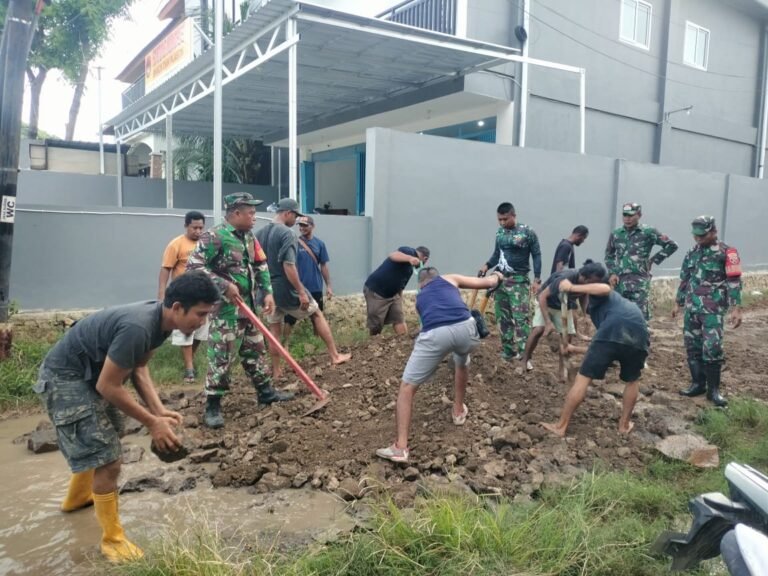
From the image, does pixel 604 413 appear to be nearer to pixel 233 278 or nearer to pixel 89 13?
pixel 233 278

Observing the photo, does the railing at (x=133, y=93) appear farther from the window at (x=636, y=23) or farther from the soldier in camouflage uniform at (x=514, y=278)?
the soldier in camouflage uniform at (x=514, y=278)

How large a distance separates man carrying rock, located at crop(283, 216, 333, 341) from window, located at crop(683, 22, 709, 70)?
1205 cm

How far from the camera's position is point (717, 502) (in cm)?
217

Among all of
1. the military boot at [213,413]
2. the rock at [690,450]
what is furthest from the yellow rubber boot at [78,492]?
the rock at [690,450]

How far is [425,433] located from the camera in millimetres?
4371

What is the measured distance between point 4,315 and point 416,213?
497 cm

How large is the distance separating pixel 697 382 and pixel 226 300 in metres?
4.32

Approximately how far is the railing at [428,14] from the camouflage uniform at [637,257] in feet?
19.5

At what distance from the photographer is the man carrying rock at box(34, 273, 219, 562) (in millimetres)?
2658

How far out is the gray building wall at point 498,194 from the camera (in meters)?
7.96

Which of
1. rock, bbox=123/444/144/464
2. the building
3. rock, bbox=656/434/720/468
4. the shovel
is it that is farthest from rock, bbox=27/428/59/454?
the building

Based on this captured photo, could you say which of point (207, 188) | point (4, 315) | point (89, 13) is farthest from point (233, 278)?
point (89, 13)

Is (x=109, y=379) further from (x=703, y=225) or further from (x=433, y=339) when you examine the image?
(x=703, y=225)

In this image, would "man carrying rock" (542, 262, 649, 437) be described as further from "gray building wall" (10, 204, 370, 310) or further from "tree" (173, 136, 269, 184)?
"tree" (173, 136, 269, 184)
